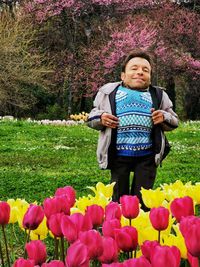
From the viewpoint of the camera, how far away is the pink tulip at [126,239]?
2.03 m

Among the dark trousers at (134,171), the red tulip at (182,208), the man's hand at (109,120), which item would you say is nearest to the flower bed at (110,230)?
the red tulip at (182,208)

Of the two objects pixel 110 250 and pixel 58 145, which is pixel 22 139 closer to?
pixel 58 145

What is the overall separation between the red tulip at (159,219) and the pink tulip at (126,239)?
215 millimetres

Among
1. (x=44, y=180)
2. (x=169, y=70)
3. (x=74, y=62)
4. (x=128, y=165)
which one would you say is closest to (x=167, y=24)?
(x=169, y=70)

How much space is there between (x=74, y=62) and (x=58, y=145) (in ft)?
52.2

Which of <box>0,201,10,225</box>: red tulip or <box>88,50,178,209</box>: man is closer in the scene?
<box>0,201,10,225</box>: red tulip

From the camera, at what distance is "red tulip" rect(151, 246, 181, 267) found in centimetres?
157

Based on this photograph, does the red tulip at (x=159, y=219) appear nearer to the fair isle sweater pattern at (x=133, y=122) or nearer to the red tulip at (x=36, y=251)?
the red tulip at (x=36, y=251)

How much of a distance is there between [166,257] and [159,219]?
680mm

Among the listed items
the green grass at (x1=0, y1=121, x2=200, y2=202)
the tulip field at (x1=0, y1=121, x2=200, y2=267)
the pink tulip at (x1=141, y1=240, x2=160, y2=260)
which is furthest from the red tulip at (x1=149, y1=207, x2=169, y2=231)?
the green grass at (x1=0, y1=121, x2=200, y2=202)

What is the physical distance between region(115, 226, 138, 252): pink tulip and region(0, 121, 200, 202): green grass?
6.06 metres

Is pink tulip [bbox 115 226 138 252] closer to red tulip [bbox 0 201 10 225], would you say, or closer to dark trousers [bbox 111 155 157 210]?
red tulip [bbox 0 201 10 225]

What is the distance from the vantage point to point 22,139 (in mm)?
15836

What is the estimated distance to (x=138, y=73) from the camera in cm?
518
